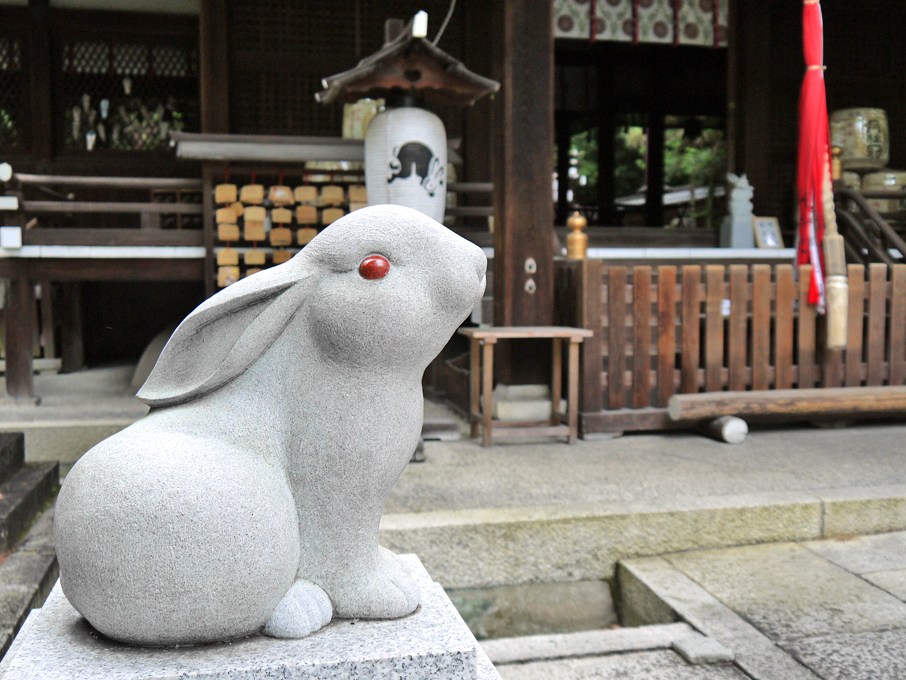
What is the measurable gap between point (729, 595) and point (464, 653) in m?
2.04

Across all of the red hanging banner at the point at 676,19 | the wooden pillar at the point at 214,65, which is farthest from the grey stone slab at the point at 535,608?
the red hanging banner at the point at 676,19

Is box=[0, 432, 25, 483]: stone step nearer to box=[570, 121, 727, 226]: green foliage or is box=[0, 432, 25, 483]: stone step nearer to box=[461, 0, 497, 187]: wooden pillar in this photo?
box=[461, 0, 497, 187]: wooden pillar

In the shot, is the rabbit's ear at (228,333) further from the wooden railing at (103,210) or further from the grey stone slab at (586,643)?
the wooden railing at (103,210)

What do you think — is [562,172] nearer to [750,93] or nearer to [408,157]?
[750,93]

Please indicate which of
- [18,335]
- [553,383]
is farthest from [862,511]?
[18,335]

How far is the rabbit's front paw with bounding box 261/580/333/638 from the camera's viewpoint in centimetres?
189

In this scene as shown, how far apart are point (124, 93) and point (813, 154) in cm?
785

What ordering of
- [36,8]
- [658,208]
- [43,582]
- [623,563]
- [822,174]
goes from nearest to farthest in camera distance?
[43,582] → [623,563] → [822,174] → [36,8] → [658,208]

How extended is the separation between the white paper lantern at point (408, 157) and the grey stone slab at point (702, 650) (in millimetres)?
3848

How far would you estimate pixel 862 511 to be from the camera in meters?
4.27

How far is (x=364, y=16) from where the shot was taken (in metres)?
9.20

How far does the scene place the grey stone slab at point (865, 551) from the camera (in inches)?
151

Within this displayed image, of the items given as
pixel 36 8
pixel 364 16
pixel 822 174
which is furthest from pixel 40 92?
pixel 822 174

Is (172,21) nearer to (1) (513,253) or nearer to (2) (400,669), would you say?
(1) (513,253)
